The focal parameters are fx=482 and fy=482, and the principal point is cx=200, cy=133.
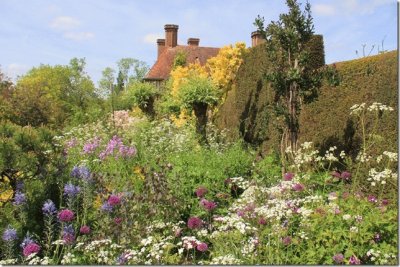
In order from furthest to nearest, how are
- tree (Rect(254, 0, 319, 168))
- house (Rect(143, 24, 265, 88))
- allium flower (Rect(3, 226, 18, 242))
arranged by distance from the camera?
house (Rect(143, 24, 265, 88)) → tree (Rect(254, 0, 319, 168)) → allium flower (Rect(3, 226, 18, 242))

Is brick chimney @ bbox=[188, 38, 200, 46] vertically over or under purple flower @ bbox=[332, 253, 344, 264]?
over

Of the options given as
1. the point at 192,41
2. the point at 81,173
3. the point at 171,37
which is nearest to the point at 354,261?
the point at 81,173

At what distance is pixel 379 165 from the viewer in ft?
23.6

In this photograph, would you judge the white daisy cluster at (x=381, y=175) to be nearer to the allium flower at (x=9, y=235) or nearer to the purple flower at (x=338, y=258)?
the purple flower at (x=338, y=258)

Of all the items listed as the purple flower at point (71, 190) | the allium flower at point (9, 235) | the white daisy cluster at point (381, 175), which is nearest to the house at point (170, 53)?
the white daisy cluster at point (381, 175)

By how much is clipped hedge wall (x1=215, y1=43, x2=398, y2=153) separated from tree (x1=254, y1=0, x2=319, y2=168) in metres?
0.35

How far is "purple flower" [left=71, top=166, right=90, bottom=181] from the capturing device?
4.92m

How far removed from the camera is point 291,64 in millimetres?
9031

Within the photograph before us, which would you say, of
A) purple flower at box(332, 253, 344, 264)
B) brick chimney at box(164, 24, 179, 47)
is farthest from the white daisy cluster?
brick chimney at box(164, 24, 179, 47)

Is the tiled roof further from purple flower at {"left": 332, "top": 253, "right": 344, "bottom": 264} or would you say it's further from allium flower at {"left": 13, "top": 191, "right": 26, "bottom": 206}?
purple flower at {"left": 332, "top": 253, "right": 344, "bottom": 264}

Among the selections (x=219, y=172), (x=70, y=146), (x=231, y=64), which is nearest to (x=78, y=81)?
(x=231, y=64)

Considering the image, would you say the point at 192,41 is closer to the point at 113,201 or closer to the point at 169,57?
the point at 169,57

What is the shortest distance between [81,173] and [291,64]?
5.25m

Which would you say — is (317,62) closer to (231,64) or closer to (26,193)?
(26,193)
